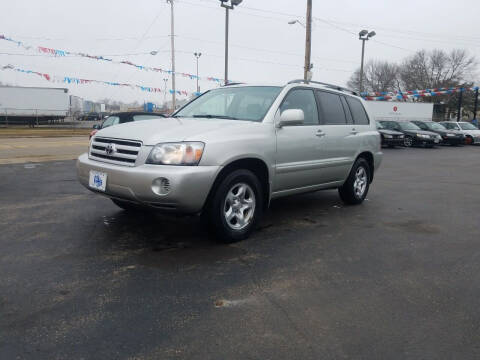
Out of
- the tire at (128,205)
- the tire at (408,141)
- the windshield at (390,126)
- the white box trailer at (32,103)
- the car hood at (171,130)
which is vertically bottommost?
the tire at (128,205)

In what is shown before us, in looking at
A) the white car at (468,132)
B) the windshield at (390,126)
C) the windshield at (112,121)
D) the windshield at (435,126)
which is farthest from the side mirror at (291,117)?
the white car at (468,132)

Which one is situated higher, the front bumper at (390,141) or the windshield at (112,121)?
the windshield at (112,121)

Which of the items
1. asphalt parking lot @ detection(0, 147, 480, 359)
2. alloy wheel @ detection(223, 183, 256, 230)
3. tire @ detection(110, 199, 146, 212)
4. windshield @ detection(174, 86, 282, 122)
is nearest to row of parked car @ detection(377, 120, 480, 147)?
asphalt parking lot @ detection(0, 147, 480, 359)

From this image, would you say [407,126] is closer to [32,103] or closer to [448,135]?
[448,135]

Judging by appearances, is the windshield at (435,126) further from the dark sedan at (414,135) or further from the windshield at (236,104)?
the windshield at (236,104)

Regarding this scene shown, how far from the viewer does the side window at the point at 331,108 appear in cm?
556

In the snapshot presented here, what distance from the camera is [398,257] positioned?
→ 13.1ft

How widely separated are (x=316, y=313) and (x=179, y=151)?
1.90m

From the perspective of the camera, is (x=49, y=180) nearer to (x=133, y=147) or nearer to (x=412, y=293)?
(x=133, y=147)

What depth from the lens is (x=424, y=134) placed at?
69.8ft

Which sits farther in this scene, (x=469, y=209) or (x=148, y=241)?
(x=469, y=209)

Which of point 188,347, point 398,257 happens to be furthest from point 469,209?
point 188,347

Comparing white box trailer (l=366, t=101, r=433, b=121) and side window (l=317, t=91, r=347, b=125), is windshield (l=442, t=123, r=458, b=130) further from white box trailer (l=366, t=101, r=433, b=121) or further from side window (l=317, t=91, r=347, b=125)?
side window (l=317, t=91, r=347, b=125)

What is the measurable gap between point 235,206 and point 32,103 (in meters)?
35.3
